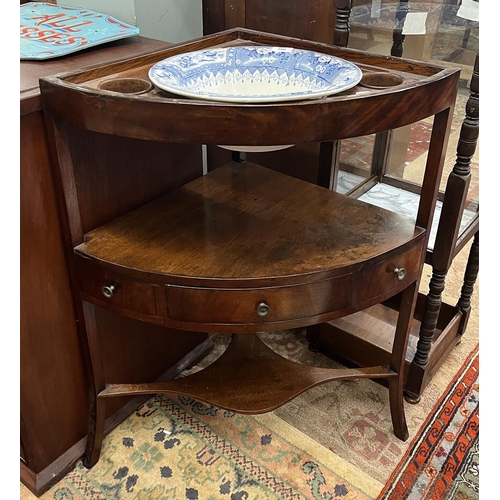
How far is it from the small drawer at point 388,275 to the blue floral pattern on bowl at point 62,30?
2.33 feet

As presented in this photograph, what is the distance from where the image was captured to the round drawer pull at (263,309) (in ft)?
3.03

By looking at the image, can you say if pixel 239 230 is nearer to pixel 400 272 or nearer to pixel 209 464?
pixel 400 272

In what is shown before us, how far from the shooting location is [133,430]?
130 cm

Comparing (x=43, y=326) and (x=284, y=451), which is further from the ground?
(x=43, y=326)

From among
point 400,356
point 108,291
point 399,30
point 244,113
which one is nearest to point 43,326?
point 108,291

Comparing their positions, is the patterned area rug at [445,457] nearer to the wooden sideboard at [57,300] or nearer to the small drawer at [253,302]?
the small drawer at [253,302]

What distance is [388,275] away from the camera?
1.00 metres

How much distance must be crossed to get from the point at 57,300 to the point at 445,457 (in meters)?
0.89

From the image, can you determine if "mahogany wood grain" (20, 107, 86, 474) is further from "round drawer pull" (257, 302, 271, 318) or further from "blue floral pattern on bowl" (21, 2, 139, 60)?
"round drawer pull" (257, 302, 271, 318)

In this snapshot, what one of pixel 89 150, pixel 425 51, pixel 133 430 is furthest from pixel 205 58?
pixel 133 430

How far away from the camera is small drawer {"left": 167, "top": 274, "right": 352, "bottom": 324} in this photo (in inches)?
36.1

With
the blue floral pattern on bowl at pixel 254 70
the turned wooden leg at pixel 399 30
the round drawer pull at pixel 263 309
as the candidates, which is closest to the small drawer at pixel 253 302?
the round drawer pull at pixel 263 309

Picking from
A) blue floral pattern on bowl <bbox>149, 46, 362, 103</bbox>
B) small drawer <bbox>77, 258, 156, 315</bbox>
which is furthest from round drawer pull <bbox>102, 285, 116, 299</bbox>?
blue floral pattern on bowl <bbox>149, 46, 362, 103</bbox>

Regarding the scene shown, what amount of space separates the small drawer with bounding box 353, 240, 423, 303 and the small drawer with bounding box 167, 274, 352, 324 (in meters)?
0.03
